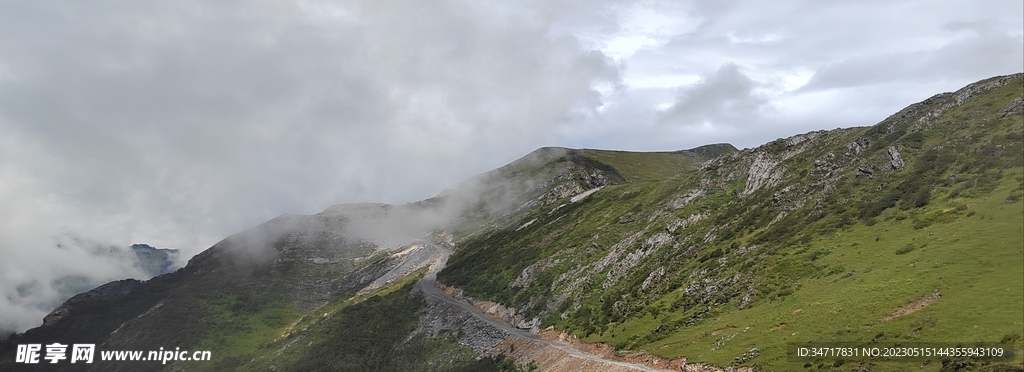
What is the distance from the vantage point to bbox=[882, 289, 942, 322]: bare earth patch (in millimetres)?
42031

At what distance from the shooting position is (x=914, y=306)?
42.5m

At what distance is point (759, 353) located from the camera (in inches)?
1838

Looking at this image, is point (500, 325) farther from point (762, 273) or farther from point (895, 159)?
point (895, 159)

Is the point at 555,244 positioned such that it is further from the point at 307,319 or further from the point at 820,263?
the point at 307,319

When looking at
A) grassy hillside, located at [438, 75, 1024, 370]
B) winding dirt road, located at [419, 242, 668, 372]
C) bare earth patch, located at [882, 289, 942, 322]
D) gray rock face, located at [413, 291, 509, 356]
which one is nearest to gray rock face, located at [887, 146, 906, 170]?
grassy hillside, located at [438, 75, 1024, 370]

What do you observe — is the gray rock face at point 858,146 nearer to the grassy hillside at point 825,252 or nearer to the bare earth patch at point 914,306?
the grassy hillside at point 825,252

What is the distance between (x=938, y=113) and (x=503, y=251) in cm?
10923

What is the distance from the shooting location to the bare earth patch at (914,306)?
42.0 meters

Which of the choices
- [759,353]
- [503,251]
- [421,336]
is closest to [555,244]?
[503,251]

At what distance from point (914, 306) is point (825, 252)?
20.0 m

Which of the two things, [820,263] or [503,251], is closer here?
[820,263]

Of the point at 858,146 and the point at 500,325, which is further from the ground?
the point at 858,146

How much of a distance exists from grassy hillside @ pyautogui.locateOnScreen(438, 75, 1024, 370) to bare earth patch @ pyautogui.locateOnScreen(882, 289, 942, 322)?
6.3 inches

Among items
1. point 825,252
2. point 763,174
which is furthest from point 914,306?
point 763,174
